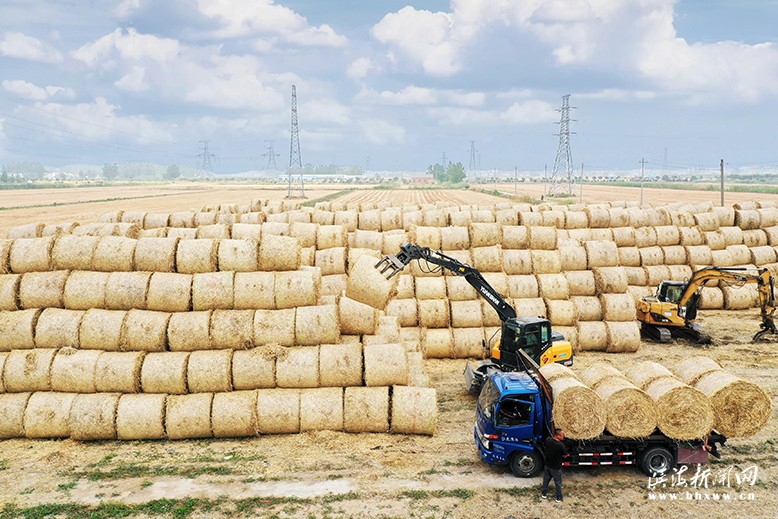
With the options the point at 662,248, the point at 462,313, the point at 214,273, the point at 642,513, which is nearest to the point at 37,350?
the point at 214,273

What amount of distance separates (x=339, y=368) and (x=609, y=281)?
37.4ft

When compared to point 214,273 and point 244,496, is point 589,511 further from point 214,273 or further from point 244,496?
point 214,273

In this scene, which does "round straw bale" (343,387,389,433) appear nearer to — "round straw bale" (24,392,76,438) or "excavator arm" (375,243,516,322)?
"excavator arm" (375,243,516,322)

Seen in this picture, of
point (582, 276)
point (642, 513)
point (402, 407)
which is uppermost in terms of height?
point (582, 276)

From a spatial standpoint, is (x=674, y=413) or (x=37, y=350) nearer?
(x=674, y=413)

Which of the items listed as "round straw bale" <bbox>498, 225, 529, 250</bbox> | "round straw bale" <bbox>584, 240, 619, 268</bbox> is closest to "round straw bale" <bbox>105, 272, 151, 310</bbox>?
"round straw bale" <bbox>498, 225, 529, 250</bbox>

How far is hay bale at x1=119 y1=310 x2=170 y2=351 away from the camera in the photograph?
13.5 m

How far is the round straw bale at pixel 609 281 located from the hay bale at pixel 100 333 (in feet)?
49.4

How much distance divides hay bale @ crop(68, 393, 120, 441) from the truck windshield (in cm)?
799

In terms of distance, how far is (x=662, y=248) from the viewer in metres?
25.6

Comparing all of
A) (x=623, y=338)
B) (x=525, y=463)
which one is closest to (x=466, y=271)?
(x=525, y=463)

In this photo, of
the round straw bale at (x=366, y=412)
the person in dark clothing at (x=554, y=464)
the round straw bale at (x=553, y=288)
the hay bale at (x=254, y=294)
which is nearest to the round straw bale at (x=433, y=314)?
the round straw bale at (x=553, y=288)

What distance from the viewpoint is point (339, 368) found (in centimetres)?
1321

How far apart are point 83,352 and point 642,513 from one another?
1201cm
